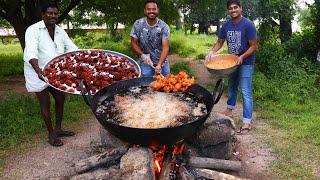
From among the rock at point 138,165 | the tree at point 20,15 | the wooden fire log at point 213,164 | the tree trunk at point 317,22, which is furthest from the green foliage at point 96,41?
the rock at point 138,165

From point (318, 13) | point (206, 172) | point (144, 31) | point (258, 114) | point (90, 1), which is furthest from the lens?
point (90, 1)

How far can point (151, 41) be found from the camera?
5566 millimetres

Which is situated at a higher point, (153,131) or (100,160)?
(153,131)

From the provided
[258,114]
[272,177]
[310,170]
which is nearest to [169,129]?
[272,177]

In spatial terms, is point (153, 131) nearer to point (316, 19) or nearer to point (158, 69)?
Result: point (158, 69)

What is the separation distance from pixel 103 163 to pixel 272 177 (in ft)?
6.39

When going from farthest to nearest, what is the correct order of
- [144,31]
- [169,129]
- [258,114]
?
[258,114] < [144,31] < [169,129]

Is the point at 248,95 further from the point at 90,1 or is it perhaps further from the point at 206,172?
the point at 90,1

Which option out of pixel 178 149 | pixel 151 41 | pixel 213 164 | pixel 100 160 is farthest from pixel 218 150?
pixel 151 41

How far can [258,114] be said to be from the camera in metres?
6.84

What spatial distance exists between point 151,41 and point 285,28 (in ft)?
27.1

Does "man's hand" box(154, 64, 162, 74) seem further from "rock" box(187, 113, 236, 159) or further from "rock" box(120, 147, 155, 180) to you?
"rock" box(120, 147, 155, 180)

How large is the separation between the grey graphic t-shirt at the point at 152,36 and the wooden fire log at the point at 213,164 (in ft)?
5.85

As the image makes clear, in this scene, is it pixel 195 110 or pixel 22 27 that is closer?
pixel 195 110
